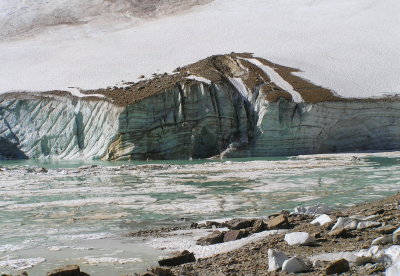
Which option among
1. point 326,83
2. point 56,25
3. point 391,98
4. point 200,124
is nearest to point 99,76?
point 200,124

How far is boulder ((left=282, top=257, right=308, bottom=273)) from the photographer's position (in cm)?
555

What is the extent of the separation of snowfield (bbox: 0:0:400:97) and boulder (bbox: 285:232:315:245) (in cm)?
2820

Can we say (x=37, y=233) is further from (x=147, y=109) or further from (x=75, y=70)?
(x=75, y=70)

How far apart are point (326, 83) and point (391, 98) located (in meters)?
4.42

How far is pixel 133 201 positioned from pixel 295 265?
8083mm

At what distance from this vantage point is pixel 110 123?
33688mm

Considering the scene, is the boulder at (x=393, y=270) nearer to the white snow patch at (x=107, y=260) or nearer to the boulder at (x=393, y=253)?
the boulder at (x=393, y=253)

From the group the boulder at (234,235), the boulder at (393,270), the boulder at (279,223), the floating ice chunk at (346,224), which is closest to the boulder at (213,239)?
the boulder at (234,235)

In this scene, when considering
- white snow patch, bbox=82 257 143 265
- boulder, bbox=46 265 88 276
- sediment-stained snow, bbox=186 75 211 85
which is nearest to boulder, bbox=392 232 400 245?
white snow patch, bbox=82 257 143 265

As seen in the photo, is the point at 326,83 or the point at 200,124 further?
the point at 326,83

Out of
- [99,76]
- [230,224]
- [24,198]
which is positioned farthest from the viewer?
[99,76]

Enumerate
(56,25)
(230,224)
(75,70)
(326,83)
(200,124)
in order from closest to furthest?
(230,224), (200,124), (326,83), (75,70), (56,25)

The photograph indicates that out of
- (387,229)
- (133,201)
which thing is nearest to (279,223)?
(387,229)

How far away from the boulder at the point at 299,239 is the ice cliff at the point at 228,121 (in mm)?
24753
